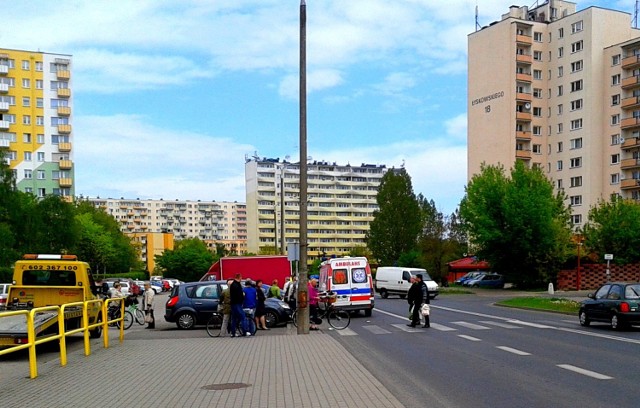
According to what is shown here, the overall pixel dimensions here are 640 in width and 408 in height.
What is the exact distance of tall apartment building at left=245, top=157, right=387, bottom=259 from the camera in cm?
15538

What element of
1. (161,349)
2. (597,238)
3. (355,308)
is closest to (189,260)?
(597,238)

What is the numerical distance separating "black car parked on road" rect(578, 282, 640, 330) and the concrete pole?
29.9 feet

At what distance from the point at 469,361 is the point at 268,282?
26.6 m

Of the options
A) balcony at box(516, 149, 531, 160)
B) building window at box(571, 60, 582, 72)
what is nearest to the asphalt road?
balcony at box(516, 149, 531, 160)

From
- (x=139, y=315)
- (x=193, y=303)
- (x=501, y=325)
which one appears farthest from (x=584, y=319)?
(x=139, y=315)

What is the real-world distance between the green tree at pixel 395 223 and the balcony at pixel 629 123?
27.6 metres

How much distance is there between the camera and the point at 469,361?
13.3m

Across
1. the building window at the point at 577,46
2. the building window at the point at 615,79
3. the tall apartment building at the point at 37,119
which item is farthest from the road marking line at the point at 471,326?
the tall apartment building at the point at 37,119

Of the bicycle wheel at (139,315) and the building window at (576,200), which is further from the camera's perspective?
the building window at (576,200)

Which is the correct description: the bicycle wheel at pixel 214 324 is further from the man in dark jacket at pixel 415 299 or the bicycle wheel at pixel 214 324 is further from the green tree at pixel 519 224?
the green tree at pixel 519 224

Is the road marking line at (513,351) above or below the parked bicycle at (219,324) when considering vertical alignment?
above

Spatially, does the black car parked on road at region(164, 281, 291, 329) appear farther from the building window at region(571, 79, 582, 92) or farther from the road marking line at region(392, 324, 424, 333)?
the building window at region(571, 79, 582, 92)

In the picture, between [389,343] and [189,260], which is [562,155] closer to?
[189,260]

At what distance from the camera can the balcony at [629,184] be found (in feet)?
242
